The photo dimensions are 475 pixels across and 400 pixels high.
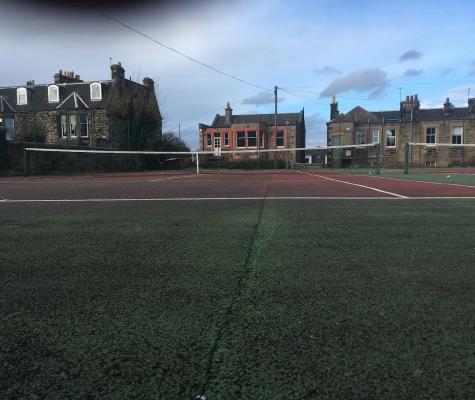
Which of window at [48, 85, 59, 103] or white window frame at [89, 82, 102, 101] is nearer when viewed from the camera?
white window frame at [89, 82, 102, 101]

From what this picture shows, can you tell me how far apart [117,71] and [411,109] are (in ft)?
107

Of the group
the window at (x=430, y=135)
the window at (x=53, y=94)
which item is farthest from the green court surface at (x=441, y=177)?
the window at (x=53, y=94)

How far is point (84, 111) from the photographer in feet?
123

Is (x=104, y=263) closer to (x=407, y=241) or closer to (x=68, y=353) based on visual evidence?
(x=68, y=353)

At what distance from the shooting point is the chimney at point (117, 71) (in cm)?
3741

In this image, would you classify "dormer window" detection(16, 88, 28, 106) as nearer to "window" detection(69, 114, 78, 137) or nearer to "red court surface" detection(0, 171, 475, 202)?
"window" detection(69, 114, 78, 137)

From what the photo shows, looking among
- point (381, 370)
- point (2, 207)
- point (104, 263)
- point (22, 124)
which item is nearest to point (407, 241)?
point (381, 370)

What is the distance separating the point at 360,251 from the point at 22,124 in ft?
143

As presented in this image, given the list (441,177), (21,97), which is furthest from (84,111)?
(441,177)

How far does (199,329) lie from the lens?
188 cm

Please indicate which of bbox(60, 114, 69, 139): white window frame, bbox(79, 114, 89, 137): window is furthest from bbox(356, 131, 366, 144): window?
bbox(60, 114, 69, 139): white window frame

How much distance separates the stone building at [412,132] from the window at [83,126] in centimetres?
2754

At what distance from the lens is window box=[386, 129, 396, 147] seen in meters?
48.8

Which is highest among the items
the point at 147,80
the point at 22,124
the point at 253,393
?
the point at 147,80
